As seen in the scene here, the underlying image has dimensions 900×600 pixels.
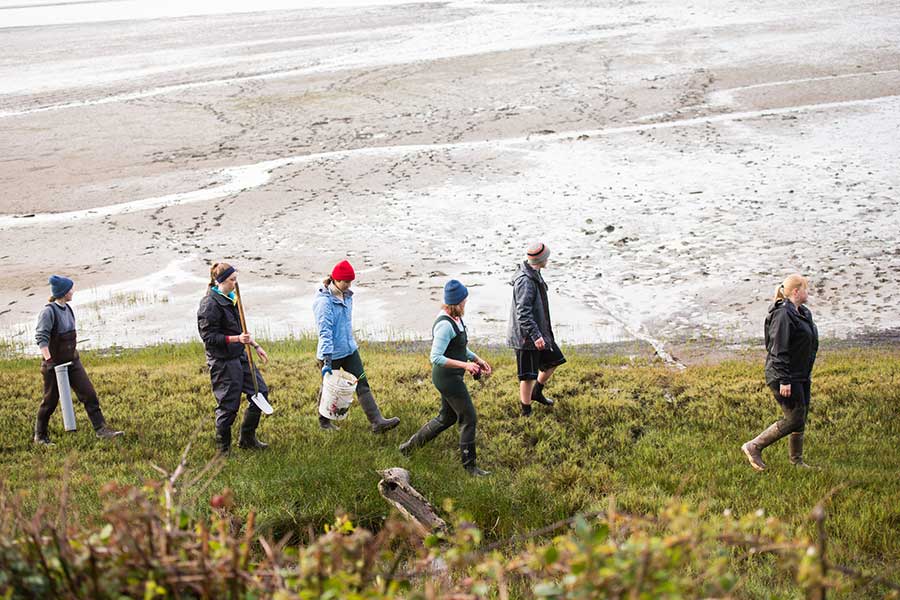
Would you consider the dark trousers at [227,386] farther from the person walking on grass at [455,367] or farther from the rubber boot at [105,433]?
the person walking on grass at [455,367]

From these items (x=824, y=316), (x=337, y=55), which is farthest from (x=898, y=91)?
(x=337, y=55)

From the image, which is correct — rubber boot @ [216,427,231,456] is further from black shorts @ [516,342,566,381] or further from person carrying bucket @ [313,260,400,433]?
black shorts @ [516,342,566,381]

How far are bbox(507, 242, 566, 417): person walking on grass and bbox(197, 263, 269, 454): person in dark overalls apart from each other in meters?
2.48

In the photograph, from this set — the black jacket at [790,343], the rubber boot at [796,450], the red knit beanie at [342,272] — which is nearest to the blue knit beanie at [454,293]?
the red knit beanie at [342,272]

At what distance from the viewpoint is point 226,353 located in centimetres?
838

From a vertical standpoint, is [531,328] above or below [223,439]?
above

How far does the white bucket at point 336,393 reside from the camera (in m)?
8.41

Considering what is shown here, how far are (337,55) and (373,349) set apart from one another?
2407 centimetres

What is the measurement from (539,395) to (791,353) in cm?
273

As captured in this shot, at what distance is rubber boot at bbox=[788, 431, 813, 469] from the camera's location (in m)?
7.89

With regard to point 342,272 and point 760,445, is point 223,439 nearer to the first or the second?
point 342,272

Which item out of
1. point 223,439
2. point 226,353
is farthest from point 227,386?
point 223,439

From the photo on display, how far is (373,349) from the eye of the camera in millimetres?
13180

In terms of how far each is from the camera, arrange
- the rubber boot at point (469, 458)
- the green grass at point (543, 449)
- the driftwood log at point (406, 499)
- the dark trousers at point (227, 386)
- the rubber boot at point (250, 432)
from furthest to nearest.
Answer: the rubber boot at point (250, 432) → the dark trousers at point (227, 386) → the rubber boot at point (469, 458) → the green grass at point (543, 449) → the driftwood log at point (406, 499)
